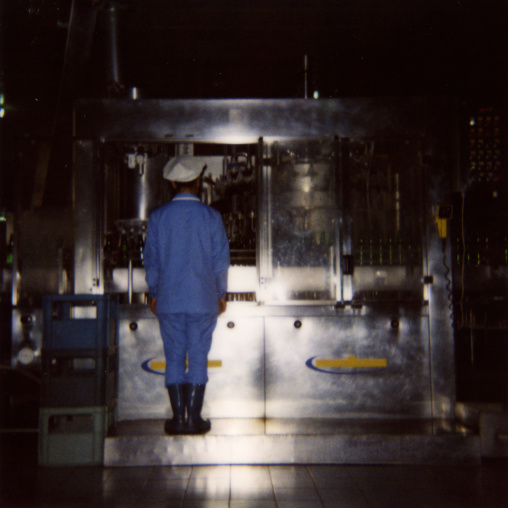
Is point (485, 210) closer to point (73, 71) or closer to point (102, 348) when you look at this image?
point (102, 348)

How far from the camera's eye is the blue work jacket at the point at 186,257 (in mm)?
3863

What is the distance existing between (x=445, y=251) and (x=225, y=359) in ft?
6.00

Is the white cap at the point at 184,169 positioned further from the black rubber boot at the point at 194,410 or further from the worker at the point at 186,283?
the black rubber boot at the point at 194,410

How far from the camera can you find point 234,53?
646 centimetres

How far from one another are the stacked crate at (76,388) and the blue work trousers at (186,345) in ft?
1.39

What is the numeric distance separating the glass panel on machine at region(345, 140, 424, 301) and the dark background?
2.73 feet

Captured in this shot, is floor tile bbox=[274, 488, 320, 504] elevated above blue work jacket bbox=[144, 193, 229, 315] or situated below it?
below

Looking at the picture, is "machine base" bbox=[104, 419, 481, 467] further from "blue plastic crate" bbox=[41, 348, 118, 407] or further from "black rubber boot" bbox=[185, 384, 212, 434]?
"blue plastic crate" bbox=[41, 348, 118, 407]

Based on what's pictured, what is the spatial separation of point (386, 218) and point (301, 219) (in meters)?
0.67

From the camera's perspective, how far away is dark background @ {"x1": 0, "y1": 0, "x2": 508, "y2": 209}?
5.30 meters

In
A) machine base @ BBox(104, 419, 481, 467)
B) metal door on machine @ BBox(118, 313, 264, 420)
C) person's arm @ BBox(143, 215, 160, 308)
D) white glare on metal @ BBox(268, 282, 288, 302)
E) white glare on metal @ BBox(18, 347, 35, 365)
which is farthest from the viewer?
white glare on metal @ BBox(18, 347, 35, 365)

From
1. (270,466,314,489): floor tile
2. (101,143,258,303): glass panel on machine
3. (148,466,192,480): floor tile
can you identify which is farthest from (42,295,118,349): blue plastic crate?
(270,466,314,489): floor tile

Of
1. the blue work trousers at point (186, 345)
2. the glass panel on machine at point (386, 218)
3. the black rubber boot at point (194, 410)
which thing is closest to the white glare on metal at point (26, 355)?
the blue work trousers at point (186, 345)

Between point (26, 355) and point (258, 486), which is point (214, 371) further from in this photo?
point (26, 355)
